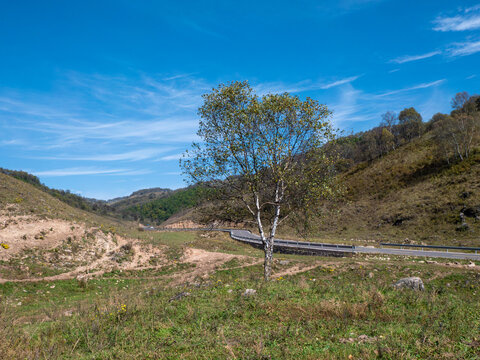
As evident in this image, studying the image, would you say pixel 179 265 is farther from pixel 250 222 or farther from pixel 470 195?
pixel 470 195

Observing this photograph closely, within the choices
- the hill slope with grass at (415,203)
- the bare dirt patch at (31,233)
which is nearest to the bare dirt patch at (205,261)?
the hill slope with grass at (415,203)

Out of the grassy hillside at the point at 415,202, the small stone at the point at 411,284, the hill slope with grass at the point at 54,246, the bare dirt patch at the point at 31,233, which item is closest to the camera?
the small stone at the point at 411,284

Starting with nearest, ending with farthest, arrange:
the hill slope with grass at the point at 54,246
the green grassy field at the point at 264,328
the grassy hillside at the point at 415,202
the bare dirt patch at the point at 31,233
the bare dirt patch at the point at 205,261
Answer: the green grassy field at the point at 264,328 → the hill slope with grass at the point at 54,246 → the bare dirt patch at the point at 31,233 → the bare dirt patch at the point at 205,261 → the grassy hillside at the point at 415,202

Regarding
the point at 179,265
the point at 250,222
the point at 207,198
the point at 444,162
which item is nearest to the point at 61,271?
the point at 179,265

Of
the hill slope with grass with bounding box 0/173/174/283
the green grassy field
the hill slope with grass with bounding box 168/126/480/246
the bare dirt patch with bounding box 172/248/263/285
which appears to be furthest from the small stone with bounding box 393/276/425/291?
the hill slope with grass with bounding box 0/173/174/283

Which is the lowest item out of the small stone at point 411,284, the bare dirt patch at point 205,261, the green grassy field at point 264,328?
the bare dirt patch at point 205,261

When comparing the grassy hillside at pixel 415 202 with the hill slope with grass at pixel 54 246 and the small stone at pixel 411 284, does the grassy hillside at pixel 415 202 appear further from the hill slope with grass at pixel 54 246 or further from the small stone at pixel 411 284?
the hill slope with grass at pixel 54 246

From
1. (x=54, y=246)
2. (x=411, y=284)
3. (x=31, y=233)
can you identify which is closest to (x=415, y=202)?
(x=411, y=284)

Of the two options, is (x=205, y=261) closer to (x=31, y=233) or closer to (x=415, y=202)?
(x=31, y=233)

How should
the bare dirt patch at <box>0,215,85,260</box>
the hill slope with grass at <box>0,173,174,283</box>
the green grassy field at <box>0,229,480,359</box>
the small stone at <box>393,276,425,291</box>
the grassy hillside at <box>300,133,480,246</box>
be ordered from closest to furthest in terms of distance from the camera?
the green grassy field at <box>0,229,480,359</box> < the small stone at <box>393,276,425,291</box> < the hill slope with grass at <box>0,173,174,283</box> < the bare dirt patch at <box>0,215,85,260</box> < the grassy hillside at <box>300,133,480,246</box>

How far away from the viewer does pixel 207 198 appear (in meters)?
19.4

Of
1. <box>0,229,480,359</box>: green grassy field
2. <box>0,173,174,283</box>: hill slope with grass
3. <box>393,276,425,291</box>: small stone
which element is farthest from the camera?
<box>0,173,174,283</box>: hill slope with grass

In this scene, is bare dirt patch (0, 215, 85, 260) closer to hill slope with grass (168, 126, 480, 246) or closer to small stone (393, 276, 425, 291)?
hill slope with grass (168, 126, 480, 246)

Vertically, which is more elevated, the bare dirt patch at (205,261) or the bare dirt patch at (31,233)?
the bare dirt patch at (31,233)
